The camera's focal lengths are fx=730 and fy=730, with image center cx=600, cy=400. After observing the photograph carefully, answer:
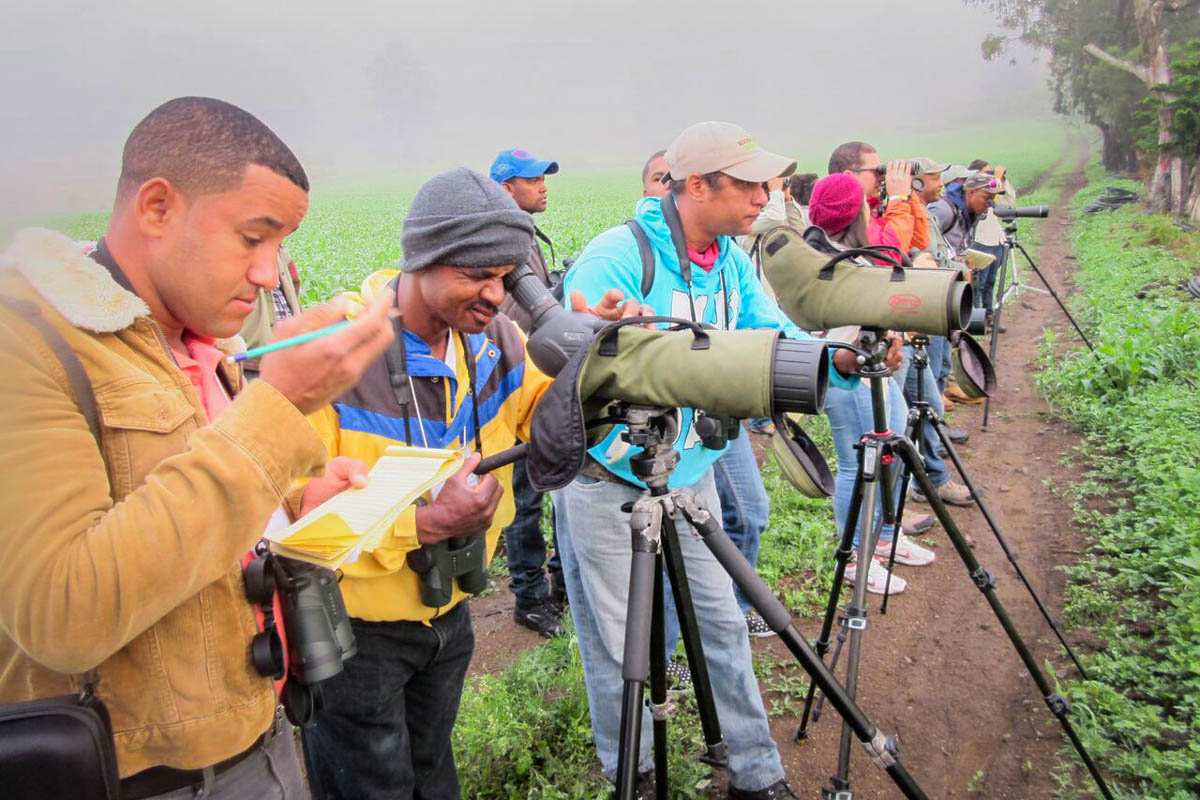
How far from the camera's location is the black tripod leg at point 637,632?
1539 mm

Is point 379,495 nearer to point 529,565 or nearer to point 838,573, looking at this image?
point 838,573

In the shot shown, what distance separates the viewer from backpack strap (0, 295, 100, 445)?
94cm

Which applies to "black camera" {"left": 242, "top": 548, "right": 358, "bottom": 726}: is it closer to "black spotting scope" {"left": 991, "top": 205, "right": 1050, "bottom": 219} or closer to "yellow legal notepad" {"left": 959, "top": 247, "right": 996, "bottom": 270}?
"yellow legal notepad" {"left": 959, "top": 247, "right": 996, "bottom": 270}

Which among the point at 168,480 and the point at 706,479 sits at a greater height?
the point at 168,480

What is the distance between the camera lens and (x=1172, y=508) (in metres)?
4.00

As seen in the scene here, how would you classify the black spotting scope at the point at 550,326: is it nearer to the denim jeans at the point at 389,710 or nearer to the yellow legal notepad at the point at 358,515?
the yellow legal notepad at the point at 358,515

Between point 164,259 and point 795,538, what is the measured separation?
3829 millimetres

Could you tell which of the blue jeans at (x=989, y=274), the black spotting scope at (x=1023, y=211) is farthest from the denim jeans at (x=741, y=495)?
the blue jeans at (x=989, y=274)

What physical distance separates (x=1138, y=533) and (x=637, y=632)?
3.71 m

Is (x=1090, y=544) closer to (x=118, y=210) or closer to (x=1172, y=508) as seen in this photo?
(x=1172, y=508)

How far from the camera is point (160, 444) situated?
3.44 ft

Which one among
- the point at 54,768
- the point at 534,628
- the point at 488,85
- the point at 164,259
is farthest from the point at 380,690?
the point at 488,85

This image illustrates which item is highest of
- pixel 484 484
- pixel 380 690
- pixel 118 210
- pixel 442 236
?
pixel 118 210

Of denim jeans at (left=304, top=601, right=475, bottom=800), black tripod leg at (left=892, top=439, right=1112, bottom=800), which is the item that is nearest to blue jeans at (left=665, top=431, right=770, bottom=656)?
black tripod leg at (left=892, top=439, right=1112, bottom=800)
